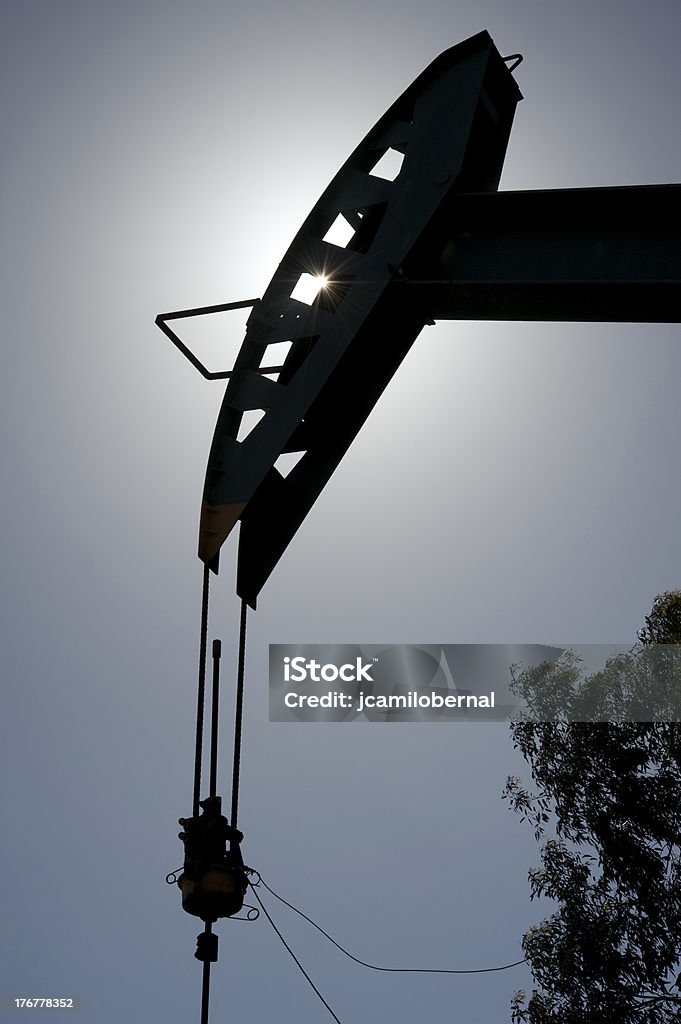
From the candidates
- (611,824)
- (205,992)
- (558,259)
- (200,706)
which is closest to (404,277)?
(558,259)

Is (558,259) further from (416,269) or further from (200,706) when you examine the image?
(200,706)

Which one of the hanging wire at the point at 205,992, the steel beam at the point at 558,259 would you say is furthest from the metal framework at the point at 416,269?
the hanging wire at the point at 205,992

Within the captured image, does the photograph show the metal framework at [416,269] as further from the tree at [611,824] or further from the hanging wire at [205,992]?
the tree at [611,824]

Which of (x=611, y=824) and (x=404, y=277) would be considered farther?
(x=611, y=824)

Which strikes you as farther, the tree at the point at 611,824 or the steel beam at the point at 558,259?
the tree at the point at 611,824

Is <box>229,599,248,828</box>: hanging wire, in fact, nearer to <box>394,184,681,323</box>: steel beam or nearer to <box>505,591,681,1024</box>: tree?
<box>394,184,681,323</box>: steel beam

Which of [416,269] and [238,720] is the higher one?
[416,269]

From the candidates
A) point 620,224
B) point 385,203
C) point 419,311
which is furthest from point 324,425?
point 620,224

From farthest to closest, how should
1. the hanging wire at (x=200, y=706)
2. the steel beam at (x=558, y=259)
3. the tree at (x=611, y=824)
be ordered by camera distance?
the tree at (x=611, y=824) → the hanging wire at (x=200, y=706) → the steel beam at (x=558, y=259)

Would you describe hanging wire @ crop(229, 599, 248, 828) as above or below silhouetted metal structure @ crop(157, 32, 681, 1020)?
below

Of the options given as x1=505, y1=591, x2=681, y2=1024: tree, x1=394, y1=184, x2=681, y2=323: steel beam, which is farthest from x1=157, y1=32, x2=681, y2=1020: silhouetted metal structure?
x1=505, y1=591, x2=681, y2=1024: tree

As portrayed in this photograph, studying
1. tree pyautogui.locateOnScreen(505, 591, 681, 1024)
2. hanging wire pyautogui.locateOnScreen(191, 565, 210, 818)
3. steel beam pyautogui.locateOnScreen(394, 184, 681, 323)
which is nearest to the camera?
steel beam pyautogui.locateOnScreen(394, 184, 681, 323)

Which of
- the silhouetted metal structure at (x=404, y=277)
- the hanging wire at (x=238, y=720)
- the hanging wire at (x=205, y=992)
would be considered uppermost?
the silhouetted metal structure at (x=404, y=277)

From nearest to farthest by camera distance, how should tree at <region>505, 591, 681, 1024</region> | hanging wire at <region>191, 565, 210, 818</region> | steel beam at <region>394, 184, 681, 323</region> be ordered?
steel beam at <region>394, 184, 681, 323</region> < hanging wire at <region>191, 565, 210, 818</region> < tree at <region>505, 591, 681, 1024</region>
